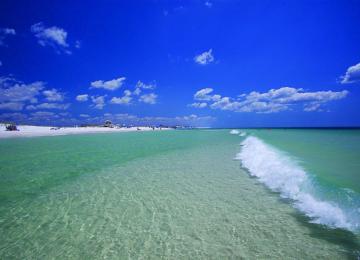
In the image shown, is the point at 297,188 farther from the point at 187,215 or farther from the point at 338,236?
the point at 187,215

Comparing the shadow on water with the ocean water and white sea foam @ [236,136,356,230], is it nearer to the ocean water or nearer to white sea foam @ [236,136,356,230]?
the ocean water

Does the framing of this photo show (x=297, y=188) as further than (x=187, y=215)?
Yes

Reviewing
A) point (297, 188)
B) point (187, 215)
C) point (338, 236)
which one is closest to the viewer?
point (338, 236)

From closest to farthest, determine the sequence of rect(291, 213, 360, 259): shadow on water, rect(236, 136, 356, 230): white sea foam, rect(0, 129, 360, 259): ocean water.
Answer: rect(291, 213, 360, 259): shadow on water
rect(0, 129, 360, 259): ocean water
rect(236, 136, 356, 230): white sea foam

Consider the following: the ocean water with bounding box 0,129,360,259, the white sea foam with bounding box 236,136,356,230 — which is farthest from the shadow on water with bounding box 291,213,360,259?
the white sea foam with bounding box 236,136,356,230

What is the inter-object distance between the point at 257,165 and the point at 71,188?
9.66m

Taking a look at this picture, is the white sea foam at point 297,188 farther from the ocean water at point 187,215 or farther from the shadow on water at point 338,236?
the shadow on water at point 338,236

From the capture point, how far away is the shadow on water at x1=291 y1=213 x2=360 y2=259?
15.3ft

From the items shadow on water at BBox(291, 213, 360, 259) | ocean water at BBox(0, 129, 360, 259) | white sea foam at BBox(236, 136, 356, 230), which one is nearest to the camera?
shadow on water at BBox(291, 213, 360, 259)

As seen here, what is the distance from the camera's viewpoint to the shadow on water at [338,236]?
15.3 feet

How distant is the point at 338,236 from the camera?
17.4 feet

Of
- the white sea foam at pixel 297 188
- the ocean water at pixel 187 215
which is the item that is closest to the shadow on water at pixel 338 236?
the ocean water at pixel 187 215

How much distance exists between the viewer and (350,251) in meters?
4.65

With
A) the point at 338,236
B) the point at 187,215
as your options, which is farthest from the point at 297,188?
the point at 187,215
